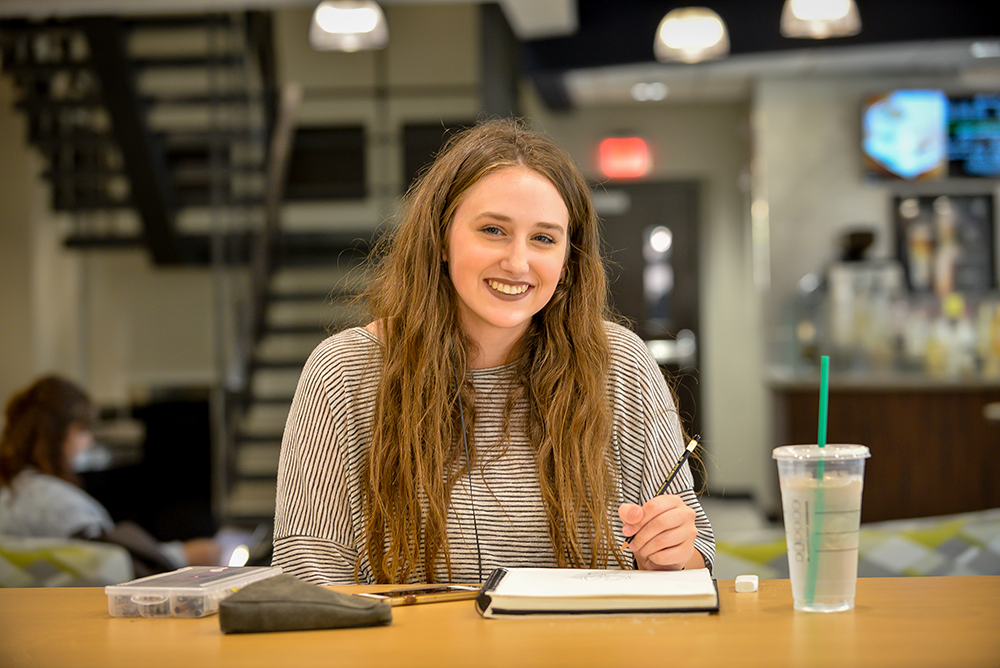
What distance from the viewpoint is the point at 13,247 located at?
22.9 ft

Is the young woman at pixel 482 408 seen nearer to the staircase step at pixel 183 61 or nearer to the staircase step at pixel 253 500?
the staircase step at pixel 253 500

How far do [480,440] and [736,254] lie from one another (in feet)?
21.4

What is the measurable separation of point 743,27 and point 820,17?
1710 mm

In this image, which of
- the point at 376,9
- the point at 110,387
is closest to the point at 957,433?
the point at 376,9

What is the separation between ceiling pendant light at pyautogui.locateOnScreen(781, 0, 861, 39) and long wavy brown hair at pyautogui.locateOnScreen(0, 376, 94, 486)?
11.2 feet

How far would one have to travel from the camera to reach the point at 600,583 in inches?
45.7

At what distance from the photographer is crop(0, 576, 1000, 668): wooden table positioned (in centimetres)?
Answer: 95

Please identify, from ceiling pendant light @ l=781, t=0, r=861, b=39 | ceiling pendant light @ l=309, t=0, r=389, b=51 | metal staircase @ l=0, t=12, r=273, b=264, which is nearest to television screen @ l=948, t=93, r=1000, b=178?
ceiling pendant light @ l=781, t=0, r=861, b=39

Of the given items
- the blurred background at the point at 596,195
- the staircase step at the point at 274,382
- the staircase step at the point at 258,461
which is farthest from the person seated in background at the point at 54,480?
the staircase step at the point at 274,382

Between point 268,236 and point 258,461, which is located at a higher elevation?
point 268,236

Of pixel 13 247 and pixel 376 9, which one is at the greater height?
pixel 376 9

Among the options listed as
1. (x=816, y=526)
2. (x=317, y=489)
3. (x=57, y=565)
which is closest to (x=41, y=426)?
(x=57, y=565)

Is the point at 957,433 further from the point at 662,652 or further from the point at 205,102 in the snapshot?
the point at 205,102

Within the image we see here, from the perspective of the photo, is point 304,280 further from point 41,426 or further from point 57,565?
point 57,565
